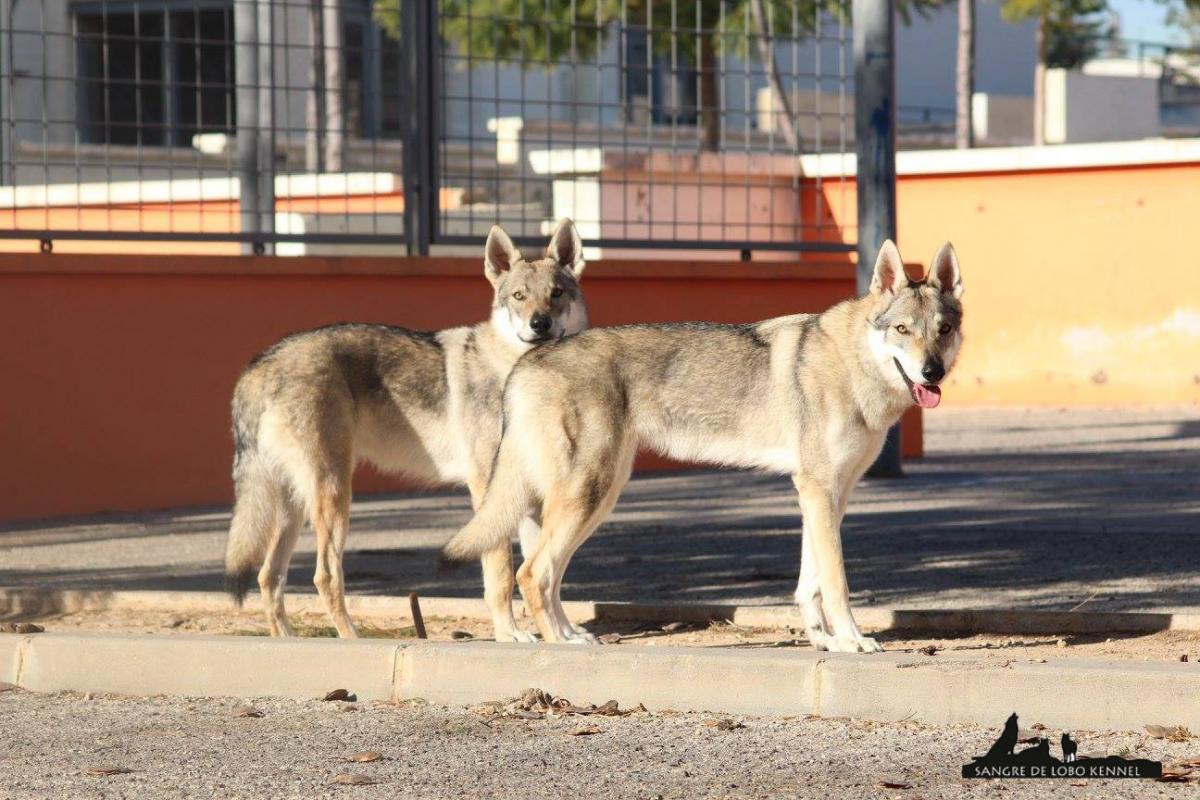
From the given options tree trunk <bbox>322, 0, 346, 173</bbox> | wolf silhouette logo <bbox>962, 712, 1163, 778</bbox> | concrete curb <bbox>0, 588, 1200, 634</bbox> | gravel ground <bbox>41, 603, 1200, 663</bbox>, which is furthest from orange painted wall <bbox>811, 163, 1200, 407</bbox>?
wolf silhouette logo <bbox>962, 712, 1163, 778</bbox>

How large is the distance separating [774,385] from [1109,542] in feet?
12.3

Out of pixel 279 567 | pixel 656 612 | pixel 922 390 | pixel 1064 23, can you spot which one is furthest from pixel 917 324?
pixel 1064 23

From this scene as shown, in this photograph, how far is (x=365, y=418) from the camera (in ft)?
26.1

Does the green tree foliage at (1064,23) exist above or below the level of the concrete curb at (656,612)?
above

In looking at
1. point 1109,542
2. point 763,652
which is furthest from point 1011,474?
point 763,652

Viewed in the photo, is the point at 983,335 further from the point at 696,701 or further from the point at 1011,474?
the point at 696,701

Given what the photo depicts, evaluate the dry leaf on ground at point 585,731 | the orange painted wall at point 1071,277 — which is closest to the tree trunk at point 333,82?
the orange painted wall at point 1071,277

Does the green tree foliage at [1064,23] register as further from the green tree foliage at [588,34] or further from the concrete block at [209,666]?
the concrete block at [209,666]

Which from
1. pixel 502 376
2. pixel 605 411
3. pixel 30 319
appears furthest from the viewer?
pixel 30 319

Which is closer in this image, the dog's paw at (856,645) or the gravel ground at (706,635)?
the dog's paw at (856,645)

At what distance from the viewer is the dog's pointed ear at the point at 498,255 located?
27.9 ft

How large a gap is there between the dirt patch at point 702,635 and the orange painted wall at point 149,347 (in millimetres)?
4128

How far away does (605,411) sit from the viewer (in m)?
7.30

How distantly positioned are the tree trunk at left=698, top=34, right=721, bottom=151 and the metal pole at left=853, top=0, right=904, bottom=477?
234 cm
